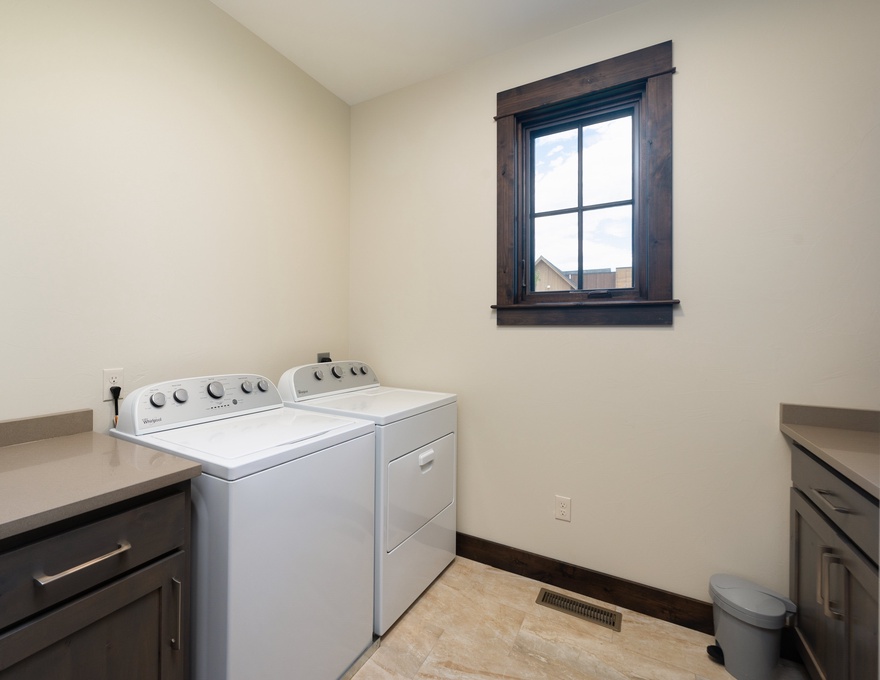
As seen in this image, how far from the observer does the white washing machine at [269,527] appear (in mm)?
1014

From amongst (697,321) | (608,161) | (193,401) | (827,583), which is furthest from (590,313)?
(193,401)

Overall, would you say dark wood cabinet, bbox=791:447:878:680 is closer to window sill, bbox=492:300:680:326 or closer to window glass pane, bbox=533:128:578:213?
window sill, bbox=492:300:680:326

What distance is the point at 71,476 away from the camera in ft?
2.98

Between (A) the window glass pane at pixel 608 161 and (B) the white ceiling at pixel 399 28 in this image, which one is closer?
(B) the white ceiling at pixel 399 28

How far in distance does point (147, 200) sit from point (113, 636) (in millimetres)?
1371

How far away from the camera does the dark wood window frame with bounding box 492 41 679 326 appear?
1.61 m

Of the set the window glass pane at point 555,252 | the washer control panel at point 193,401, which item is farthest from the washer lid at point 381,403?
the window glass pane at point 555,252

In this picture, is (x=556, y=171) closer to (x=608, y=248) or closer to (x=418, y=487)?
(x=608, y=248)

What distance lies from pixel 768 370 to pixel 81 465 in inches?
85.1

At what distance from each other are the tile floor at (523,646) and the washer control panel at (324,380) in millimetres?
1018

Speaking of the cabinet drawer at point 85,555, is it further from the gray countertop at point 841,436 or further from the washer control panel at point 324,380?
the gray countertop at point 841,436

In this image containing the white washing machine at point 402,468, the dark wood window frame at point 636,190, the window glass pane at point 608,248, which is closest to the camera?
the white washing machine at point 402,468

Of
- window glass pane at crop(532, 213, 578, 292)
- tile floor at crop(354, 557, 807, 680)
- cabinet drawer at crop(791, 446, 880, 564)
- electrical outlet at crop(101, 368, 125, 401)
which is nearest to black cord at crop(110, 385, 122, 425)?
electrical outlet at crop(101, 368, 125, 401)

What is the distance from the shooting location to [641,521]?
1686 mm
